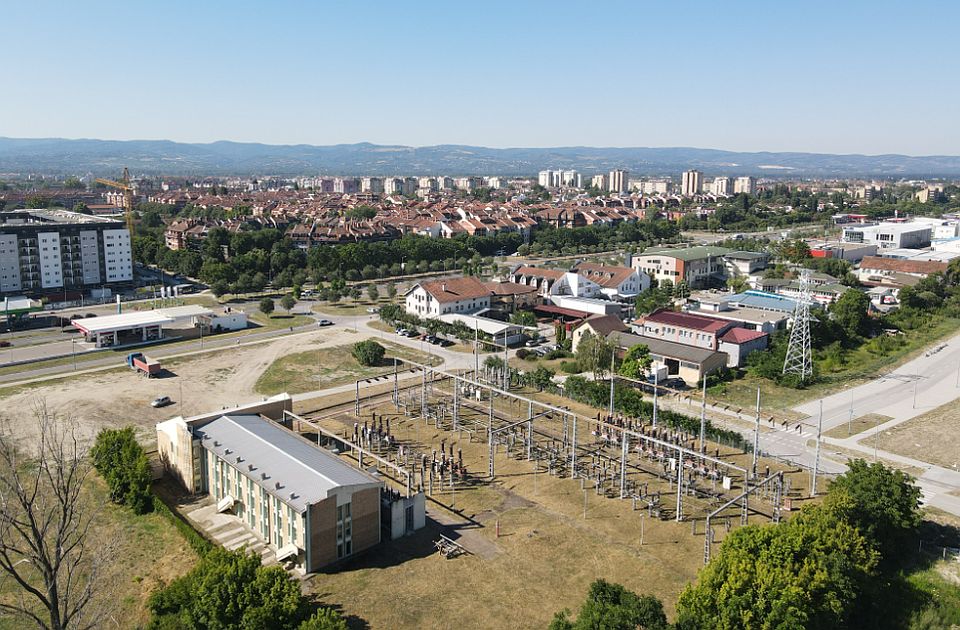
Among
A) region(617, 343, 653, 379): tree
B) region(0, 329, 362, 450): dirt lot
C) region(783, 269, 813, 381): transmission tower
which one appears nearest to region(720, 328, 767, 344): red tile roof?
region(783, 269, 813, 381): transmission tower

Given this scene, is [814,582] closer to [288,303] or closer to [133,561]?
[133,561]

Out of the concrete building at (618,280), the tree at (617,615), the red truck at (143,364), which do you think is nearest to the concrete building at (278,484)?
the tree at (617,615)

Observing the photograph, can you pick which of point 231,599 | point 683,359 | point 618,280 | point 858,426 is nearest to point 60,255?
point 618,280

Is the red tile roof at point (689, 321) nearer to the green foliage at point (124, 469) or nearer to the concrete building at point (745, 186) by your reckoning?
the green foliage at point (124, 469)

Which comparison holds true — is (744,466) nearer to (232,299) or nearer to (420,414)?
(420,414)

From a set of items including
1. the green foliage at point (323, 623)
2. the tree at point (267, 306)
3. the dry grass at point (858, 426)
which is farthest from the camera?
the tree at point (267, 306)

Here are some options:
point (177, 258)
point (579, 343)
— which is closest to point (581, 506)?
point (579, 343)
